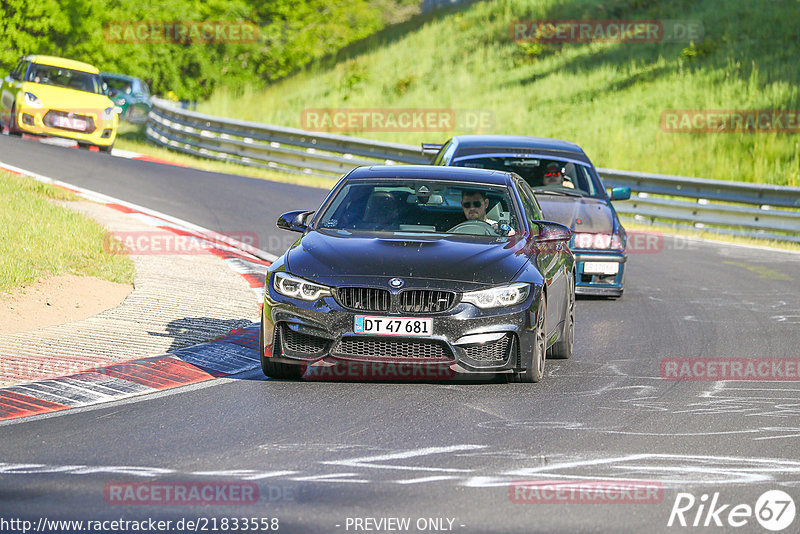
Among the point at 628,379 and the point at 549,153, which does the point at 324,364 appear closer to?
the point at 628,379

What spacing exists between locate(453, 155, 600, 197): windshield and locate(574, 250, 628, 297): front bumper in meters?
0.92

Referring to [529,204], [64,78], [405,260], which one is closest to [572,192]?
[529,204]

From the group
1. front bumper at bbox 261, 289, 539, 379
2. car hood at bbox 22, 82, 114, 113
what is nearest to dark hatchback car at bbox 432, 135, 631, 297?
front bumper at bbox 261, 289, 539, 379

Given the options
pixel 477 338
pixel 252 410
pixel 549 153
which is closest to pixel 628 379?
pixel 477 338

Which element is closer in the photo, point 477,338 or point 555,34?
point 477,338

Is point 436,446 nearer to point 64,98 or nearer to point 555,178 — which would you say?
point 555,178

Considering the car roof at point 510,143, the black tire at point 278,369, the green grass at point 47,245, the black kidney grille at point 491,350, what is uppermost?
the car roof at point 510,143

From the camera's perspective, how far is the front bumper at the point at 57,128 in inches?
1069

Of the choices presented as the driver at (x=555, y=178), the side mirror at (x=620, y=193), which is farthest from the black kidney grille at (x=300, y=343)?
the side mirror at (x=620, y=193)

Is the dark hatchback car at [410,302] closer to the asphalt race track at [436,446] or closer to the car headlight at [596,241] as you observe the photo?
the asphalt race track at [436,446]

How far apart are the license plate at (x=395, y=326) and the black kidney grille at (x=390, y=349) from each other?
0.06 meters

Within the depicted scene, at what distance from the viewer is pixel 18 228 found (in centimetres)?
1410

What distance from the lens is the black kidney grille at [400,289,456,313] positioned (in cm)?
842

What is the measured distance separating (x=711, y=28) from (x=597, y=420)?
34.6m
